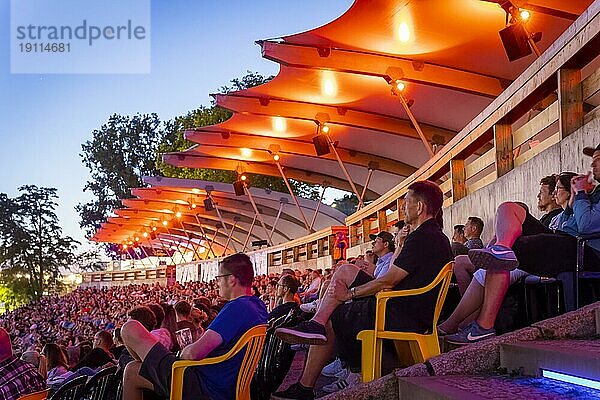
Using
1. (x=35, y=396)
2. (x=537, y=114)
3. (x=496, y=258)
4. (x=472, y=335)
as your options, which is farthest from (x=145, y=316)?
(x=537, y=114)

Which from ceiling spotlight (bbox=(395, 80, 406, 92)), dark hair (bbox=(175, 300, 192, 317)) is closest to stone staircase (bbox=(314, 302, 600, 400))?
dark hair (bbox=(175, 300, 192, 317))

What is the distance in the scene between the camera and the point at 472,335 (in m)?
4.73

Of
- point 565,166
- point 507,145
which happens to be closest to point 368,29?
point 507,145

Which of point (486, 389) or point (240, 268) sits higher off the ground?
point (240, 268)

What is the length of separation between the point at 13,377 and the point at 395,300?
115 inches

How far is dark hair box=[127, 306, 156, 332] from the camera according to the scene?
6.46 metres

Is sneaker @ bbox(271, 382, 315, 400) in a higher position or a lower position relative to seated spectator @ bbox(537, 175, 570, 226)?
lower

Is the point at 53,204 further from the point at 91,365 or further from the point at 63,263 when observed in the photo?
the point at 91,365

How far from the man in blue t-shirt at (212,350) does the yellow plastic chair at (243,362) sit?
0.04m

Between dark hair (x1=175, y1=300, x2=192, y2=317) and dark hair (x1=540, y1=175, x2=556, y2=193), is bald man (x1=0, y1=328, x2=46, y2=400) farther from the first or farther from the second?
dark hair (x1=540, y1=175, x2=556, y2=193)

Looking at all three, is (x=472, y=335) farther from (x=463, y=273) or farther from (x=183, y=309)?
(x=183, y=309)

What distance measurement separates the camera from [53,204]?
77.8 m

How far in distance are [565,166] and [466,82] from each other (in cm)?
716

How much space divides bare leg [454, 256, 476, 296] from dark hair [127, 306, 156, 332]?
251 cm
